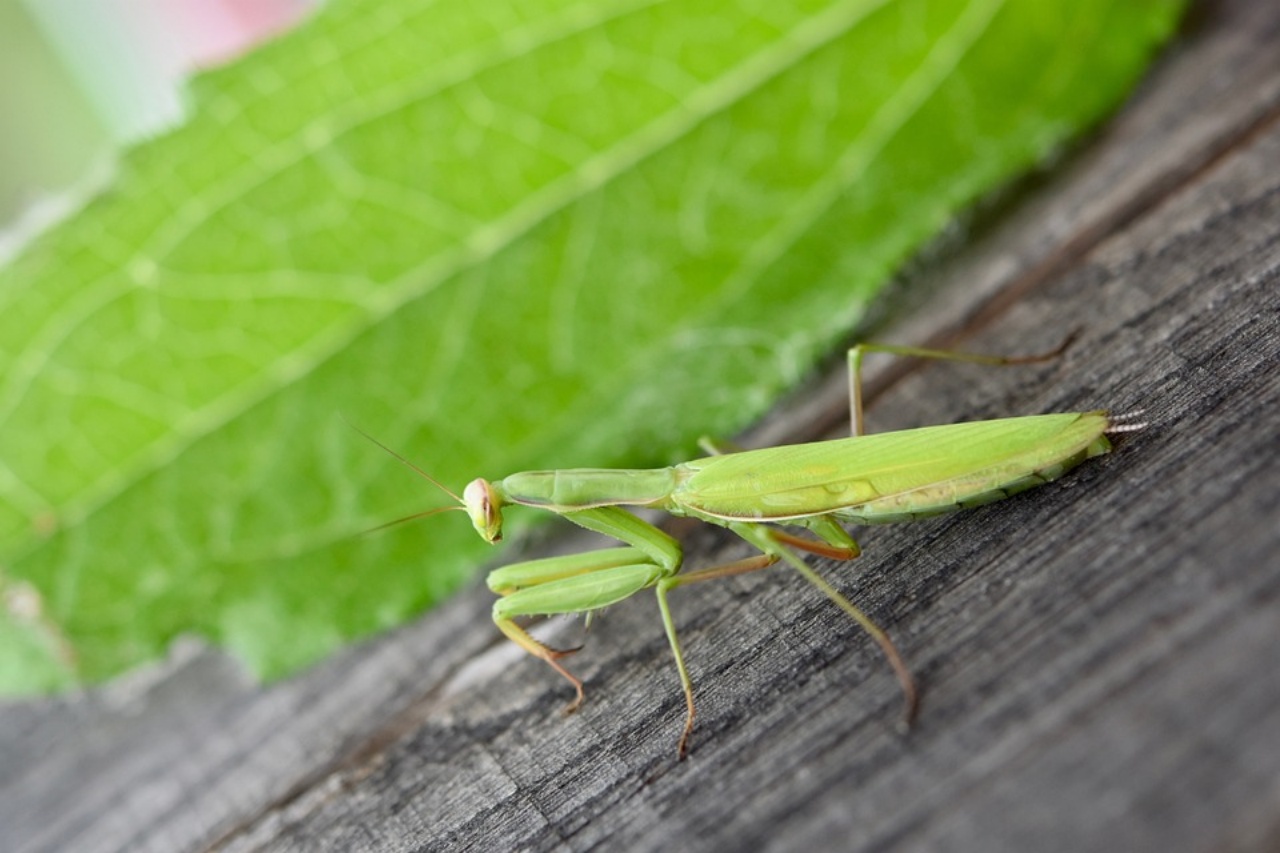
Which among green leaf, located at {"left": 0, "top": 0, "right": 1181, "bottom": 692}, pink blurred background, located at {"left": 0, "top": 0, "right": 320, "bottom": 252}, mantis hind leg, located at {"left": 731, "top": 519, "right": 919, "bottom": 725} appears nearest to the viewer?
mantis hind leg, located at {"left": 731, "top": 519, "right": 919, "bottom": 725}

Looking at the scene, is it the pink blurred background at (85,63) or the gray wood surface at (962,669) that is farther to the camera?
the pink blurred background at (85,63)

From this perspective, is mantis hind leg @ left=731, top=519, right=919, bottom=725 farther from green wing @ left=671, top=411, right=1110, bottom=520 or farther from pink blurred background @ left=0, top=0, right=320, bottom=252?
pink blurred background @ left=0, top=0, right=320, bottom=252

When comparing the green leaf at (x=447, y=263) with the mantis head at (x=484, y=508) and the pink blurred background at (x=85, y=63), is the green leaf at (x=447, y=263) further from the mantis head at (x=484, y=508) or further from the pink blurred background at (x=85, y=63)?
the pink blurred background at (x=85, y=63)

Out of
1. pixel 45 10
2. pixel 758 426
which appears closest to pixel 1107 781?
pixel 758 426

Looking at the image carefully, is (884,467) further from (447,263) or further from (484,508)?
(447,263)

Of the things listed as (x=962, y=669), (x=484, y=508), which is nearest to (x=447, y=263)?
(x=484, y=508)

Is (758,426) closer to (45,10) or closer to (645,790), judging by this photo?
(645,790)

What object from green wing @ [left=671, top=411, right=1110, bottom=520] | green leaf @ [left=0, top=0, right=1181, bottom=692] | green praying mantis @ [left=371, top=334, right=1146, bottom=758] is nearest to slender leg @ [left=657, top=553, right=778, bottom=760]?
green praying mantis @ [left=371, top=334, right=1146, bottom=758]

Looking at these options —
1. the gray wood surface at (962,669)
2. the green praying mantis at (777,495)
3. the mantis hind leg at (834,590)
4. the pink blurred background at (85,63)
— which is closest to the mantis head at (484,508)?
the green praying mantis at (777,495)
